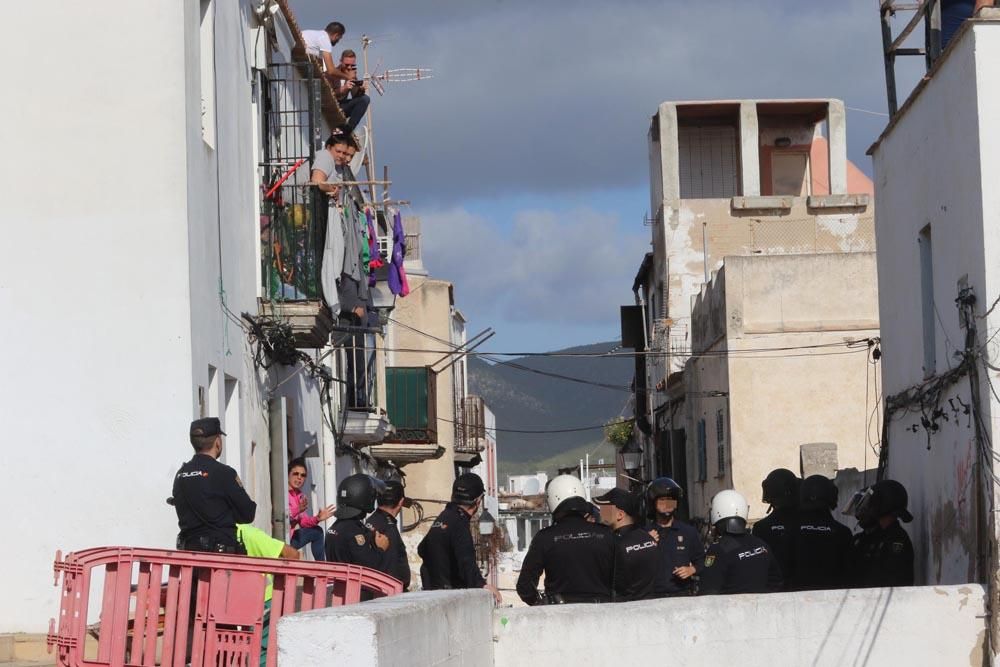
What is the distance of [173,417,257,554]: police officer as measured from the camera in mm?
10008

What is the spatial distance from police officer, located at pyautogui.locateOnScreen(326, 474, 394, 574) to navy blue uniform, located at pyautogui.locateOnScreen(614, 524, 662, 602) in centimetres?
155

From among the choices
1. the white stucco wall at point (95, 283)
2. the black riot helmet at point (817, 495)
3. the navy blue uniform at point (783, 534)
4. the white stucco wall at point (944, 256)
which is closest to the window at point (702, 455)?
the white stucco wall at point (944, 256)

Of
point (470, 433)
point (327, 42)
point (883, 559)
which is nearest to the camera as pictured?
Result: point (883, 559)

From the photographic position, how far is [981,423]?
39.5 ft

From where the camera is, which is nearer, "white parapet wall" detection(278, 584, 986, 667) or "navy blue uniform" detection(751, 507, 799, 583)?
"white parapet wall" detection(278, 584, 986, 667)

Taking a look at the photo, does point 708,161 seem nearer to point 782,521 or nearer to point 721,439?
point 721,439

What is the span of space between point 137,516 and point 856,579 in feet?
18.7

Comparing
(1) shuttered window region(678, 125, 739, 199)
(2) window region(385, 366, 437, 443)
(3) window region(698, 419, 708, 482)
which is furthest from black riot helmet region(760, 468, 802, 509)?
(1) shuttered window region(678, 125, 739, 199)

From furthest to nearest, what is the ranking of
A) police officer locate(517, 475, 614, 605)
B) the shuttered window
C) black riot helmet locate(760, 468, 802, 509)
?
the shuttered window, black riot helmet locate(760, 468, 802, 509), police officer locate(517, 475, 614, 605)

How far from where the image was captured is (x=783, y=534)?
13.4 metres

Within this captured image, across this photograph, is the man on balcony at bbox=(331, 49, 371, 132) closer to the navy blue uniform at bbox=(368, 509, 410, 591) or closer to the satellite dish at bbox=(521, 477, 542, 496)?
the navy blue uniform at bbox=(368, 509, 410, 591)

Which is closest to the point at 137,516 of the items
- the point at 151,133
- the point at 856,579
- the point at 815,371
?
the point at 151,133

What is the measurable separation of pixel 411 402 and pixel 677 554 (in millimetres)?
20597

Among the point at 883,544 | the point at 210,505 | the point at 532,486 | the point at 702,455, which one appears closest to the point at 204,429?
the point at 210,505
